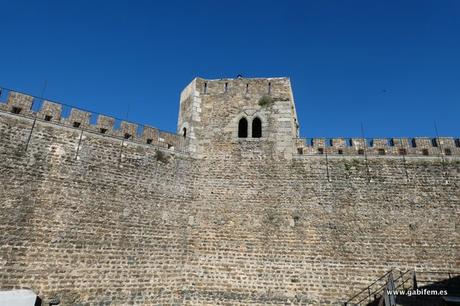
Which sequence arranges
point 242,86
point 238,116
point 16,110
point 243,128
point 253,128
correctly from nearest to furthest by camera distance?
point 16,110
point 238,116
point 243,128
point 253,128
point 242,86

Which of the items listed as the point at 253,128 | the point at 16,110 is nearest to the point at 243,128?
the point at 253,128

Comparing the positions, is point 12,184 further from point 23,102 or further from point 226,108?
point 226,108

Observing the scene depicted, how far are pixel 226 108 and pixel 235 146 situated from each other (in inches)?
68.1

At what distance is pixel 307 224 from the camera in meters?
10.9

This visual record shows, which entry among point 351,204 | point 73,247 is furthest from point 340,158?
point 73,247

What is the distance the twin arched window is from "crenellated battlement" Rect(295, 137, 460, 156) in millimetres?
1610

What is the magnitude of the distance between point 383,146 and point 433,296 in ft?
16.8

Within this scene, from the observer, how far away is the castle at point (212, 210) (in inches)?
360

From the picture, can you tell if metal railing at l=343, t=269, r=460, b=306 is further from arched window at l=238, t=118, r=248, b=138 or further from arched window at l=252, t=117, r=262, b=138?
arched window at l=238, t=118, r=248, b=138

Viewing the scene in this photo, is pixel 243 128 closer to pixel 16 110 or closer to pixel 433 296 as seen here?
pixel 16 110

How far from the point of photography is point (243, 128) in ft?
42.9

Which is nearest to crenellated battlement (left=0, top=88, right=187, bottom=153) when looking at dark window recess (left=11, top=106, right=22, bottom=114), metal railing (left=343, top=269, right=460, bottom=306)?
dark window recess (left=11, top=106, right=22, bottom=114)

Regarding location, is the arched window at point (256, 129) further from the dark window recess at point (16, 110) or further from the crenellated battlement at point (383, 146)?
the dark window recess at point (16, 110)

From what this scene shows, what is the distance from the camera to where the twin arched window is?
12.9 m
